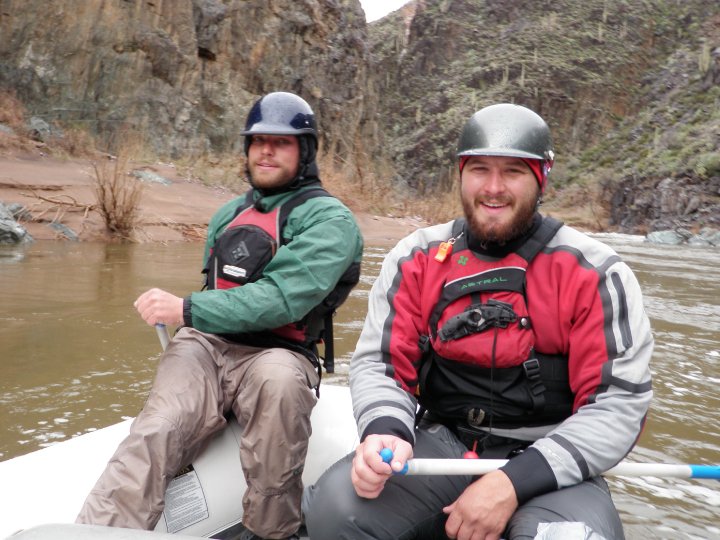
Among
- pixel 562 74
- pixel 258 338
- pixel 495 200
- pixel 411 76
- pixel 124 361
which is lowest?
pixel 124 361

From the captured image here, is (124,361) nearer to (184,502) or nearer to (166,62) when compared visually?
(184,502)

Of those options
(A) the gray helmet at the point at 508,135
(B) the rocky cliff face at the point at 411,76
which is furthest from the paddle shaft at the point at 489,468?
(B) the rocky cliff face at the point at 411,76

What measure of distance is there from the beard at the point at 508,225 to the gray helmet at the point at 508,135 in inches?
5.2

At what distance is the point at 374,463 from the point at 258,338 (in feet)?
2.73

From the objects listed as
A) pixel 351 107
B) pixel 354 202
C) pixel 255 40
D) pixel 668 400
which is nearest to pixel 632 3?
pixel 351 107

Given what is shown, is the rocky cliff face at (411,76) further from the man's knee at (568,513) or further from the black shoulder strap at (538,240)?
the man's knee at (568,513)

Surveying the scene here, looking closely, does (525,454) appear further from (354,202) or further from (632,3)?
(632,3)

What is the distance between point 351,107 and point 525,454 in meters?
24.1

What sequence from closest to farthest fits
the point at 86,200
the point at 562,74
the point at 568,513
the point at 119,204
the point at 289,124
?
the point at 568,513
the point at 289,124
the point at 119,204
the point at 86,200
the point at 562,74

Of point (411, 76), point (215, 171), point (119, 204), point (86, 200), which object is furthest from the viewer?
point (411, 76)

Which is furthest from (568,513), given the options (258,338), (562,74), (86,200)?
(562,74)

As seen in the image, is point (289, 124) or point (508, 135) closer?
point (508, 135)

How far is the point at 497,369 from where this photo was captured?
1709mm

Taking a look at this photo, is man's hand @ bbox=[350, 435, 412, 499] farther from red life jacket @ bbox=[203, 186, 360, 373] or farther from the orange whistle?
red life jacket @ bbox=[203, 186, 360, 373]
